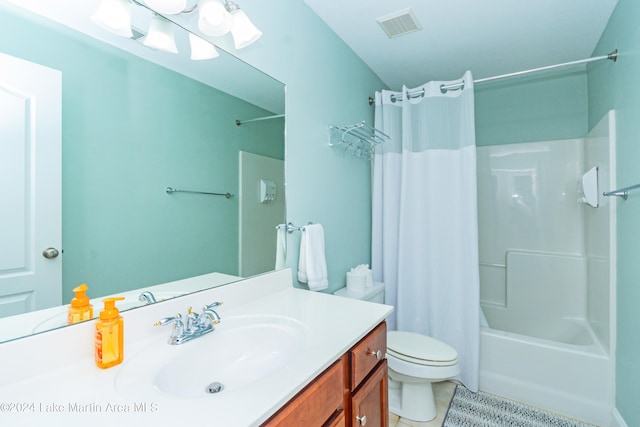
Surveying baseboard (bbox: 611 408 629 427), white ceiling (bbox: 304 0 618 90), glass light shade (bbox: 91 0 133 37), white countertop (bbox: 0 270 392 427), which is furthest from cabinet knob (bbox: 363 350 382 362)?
white ceiling (bbox: 304 0 618 90)

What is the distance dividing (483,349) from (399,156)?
4.70ft

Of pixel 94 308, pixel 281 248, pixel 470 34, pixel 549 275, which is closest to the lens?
pixel 94 308

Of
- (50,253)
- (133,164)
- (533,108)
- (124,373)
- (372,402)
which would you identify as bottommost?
(372,402)

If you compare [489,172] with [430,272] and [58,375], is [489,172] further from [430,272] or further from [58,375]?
[58,375]

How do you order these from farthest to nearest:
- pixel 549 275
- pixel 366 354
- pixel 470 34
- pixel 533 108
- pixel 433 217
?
pixel 533 108
pixel 549 275
pixel 433 217
pixel 470 34
pixel 366 354

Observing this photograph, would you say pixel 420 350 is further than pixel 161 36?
Yes

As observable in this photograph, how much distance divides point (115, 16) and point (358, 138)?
154cm

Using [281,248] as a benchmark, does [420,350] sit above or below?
below

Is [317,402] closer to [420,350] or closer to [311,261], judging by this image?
[311,261]

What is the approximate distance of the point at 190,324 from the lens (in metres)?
0.98

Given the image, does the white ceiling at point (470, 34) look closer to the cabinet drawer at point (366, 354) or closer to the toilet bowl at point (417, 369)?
the cabinet drawer at point (366, 354)

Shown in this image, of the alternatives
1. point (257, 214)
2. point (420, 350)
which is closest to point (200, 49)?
point (257, 214)

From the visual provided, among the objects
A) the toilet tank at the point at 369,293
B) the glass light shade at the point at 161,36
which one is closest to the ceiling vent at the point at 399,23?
the glass light shade at the point at 161,36

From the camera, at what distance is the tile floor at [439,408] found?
173 cm
